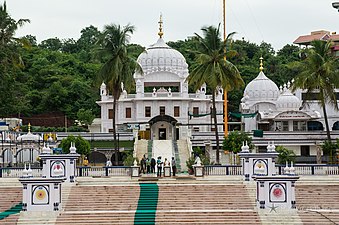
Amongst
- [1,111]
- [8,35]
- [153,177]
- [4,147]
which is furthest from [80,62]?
[153,177]

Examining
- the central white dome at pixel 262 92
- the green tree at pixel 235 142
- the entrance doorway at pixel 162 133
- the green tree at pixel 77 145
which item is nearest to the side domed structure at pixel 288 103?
the central white dome at pixel 262 92

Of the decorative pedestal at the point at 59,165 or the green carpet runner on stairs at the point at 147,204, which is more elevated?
the decorative pedestal at the point at 59,165

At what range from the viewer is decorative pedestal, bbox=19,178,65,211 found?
29.9m

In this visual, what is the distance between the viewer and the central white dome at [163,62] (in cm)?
6625

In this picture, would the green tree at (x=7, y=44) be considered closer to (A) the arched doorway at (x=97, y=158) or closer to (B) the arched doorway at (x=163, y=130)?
(A) the arched doorway at (x=97, y=158)

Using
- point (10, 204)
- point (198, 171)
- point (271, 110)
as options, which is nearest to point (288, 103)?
point (271, 110)

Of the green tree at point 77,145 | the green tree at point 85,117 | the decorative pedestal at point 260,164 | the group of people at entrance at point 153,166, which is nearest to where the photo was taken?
the decorative pedestal at point 260,164

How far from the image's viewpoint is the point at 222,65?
158ft

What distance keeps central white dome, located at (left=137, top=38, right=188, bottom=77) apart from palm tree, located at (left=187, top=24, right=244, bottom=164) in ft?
55.9

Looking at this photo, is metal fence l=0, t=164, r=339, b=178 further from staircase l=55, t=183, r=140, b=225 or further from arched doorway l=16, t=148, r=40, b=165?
arched doorway l=16, t=148, r=40, b=165

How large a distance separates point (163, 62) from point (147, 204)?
3558 centimetres

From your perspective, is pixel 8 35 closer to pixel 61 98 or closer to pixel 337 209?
pixel 61 98

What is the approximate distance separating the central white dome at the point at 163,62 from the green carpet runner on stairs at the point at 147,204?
99.4ft

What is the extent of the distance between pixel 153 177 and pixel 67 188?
236 inches
